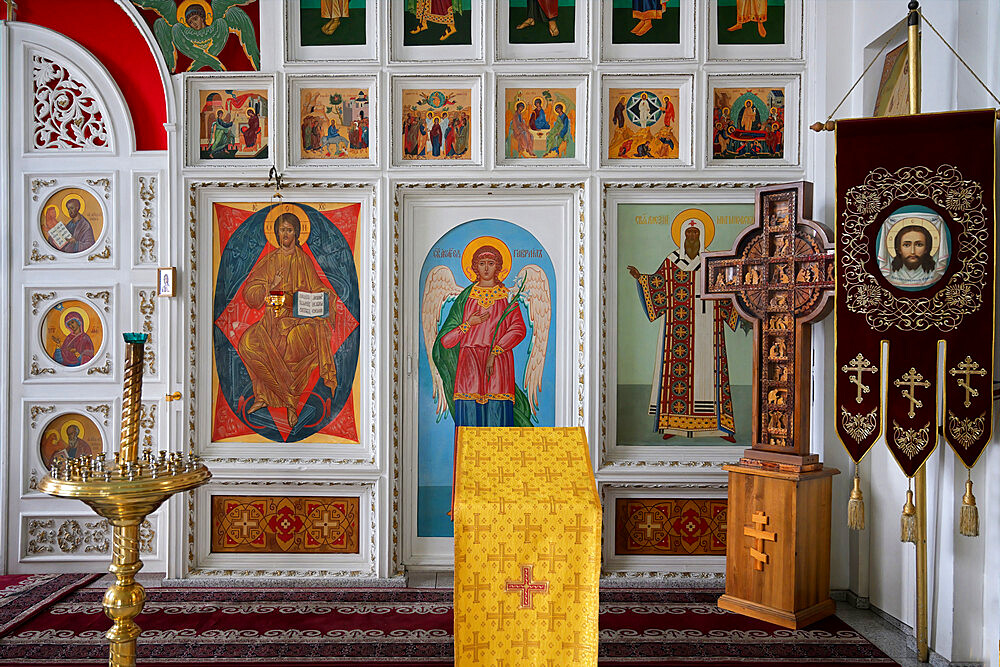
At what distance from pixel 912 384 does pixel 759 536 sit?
1162mm

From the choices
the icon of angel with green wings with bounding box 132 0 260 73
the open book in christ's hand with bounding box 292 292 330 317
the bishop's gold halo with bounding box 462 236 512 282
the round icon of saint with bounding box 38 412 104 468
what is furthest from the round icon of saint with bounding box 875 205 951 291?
the round icon of saint with bounding box 38 412 104 468

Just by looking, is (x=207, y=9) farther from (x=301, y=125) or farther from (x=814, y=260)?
(x=814, y=260)

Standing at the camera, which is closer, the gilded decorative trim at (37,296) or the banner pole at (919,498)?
the banner pole at (919,498)

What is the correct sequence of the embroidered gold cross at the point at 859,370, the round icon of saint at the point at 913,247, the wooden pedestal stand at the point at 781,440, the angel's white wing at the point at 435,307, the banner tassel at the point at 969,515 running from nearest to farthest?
the banner tassel at the point at 969,515 < the round icon of saint at the point at 913,247 < the embroidered gold cross at the point at 859,370 < the wooden pedestal stand at the point at 781,440 < the angel's white wing at the point at 435,307

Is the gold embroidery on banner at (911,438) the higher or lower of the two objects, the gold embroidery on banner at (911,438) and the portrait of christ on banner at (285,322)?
the lower

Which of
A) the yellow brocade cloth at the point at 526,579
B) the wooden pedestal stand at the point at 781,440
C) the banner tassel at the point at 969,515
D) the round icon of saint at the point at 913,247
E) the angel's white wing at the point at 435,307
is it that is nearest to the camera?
the yellow brocade cloth at the point at 526,579

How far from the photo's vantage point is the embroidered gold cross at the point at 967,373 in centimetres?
302

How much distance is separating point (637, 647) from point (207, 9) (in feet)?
14.9

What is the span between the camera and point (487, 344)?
4.46m

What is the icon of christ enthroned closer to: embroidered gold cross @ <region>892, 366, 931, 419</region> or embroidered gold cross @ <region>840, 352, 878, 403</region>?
embroidered gold cross @ <region>840, 352, 878, 403</region>

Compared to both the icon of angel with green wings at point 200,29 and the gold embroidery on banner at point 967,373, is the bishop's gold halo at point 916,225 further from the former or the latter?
the icon of angel with green wings at point 200,29

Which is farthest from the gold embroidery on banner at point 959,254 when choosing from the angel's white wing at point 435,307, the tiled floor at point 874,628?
the angel's white wing at point 435,307

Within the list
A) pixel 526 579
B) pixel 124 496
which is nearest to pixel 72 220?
pixel 124 496

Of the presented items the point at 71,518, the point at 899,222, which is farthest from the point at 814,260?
the point at 71,518
